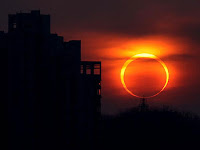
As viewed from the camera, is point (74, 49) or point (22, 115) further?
point (74, 49)

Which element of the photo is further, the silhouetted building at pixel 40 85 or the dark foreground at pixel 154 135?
the dark foreground at pixel 154 135

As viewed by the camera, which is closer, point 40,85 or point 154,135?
point 40,85

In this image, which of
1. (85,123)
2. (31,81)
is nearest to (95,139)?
(85,123)

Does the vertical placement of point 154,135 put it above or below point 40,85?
below

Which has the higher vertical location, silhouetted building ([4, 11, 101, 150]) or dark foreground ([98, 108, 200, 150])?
silhouetted building ([4, 11, 101, 150])

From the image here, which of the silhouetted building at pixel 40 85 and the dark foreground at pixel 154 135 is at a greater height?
the silhouetted building at pixel 40 85

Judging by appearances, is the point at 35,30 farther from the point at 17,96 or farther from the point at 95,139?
the point at 95,139

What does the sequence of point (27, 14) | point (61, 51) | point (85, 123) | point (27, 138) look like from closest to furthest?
point (27, 138) < point (27, 14) < point (61, 51) < point (85, 123)

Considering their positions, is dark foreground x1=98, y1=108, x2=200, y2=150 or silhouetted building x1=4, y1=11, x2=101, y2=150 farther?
dark foreground x1=98, y1=108, x2=200, y2=150
